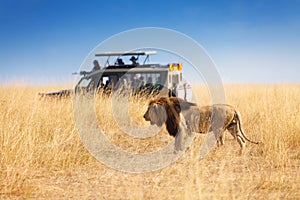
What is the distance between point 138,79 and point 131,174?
5.42m

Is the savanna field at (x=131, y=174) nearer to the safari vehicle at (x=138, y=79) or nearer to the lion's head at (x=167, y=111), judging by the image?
the lion's head at (x=167, y=111)

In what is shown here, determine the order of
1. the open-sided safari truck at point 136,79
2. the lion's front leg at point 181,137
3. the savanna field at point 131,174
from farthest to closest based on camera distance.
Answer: the open-sided safari truck at point 136,79 → the lion's front leg at point 181,137 → the savanna field at point 131,174

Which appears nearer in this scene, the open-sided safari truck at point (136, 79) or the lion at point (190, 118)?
the lion at point (190, 118)

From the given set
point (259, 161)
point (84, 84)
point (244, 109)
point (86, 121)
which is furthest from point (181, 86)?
point (259, 161)

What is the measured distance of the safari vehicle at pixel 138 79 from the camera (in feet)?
32.7

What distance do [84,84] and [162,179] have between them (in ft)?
20.7

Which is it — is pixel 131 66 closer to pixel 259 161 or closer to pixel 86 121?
pixel 86 121

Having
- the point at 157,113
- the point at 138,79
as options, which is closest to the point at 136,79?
the point at 138,79

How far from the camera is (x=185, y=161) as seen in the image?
18.3 feet

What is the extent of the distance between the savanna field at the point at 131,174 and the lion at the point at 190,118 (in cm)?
31

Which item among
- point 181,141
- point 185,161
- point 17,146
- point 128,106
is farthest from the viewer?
point 128,106

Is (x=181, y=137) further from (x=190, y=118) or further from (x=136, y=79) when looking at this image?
(x=136, y=79)

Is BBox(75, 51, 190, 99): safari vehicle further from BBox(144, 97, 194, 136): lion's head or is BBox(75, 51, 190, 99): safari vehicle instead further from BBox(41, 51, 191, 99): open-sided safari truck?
BBox(144, 97, 194, 136): lion's head

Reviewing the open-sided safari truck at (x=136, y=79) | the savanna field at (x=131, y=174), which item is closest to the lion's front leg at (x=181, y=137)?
the savanna field at (x=131, y=174)
